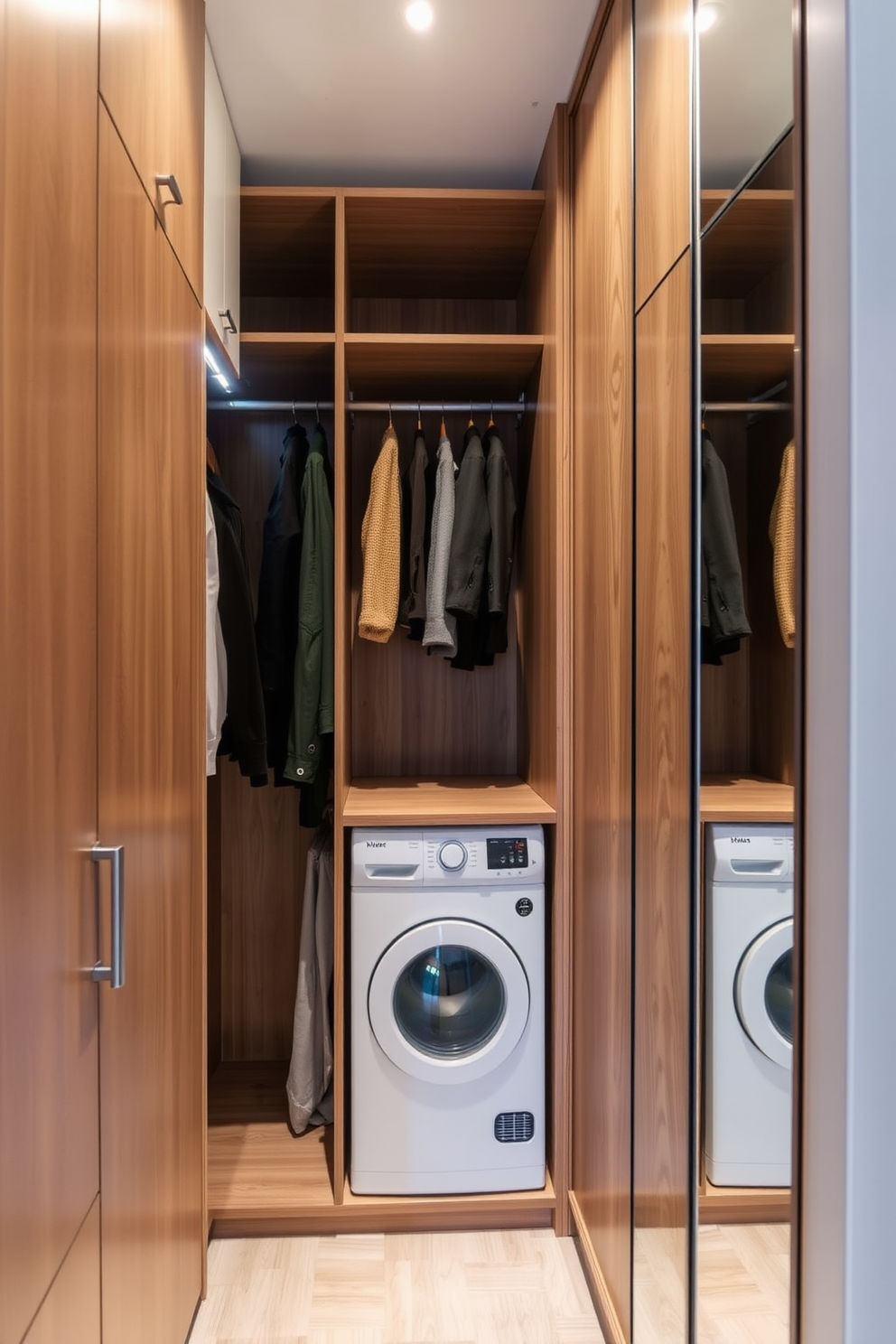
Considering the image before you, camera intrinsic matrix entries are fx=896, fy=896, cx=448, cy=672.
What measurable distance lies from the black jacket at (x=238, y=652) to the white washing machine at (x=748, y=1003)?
4.28 feet

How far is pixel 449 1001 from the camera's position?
2248 mm

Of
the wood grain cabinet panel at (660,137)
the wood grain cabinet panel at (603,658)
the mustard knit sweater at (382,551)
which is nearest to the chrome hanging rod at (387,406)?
the mustard knit sweater at (382,551)

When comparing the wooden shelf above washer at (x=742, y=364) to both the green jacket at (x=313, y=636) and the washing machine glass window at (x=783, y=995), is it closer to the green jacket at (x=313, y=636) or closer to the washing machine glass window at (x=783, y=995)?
the washing machine glass window at (x=783, y=995)

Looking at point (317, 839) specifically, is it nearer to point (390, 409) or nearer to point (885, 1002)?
point (390, 409)

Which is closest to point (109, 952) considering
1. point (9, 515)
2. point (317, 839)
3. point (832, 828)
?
point (9, 515)

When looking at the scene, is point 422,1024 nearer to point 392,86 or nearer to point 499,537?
point 499,537

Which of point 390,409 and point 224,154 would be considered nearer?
point 224,154

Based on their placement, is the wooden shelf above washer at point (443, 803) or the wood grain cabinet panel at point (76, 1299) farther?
the wooden shelf above washer at point (443, 803)

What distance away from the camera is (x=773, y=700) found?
1030 millimetres

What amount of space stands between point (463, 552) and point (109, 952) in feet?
5.02

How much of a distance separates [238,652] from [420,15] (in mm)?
1441

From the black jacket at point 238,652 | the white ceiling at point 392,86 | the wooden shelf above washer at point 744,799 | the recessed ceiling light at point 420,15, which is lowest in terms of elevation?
the wooden shelf above washer at point 744,799

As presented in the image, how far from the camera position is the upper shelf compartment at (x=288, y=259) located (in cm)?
230

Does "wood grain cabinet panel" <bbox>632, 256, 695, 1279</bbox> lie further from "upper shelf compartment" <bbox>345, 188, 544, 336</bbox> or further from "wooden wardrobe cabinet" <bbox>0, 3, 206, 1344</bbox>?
"upper shelf compartment" <bbox>345, 188, 544, 336</bbox>
